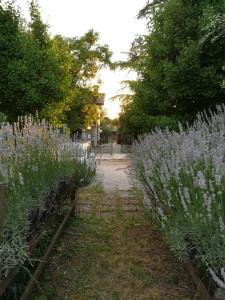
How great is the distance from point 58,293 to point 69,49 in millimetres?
35756

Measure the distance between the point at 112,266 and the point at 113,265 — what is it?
0.11 feet

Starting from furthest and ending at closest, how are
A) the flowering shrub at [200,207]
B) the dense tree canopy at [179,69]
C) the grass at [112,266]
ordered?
the dense tree canopy at [179,69] < the grass at [112,266] < the flowering shrub at [200,207]

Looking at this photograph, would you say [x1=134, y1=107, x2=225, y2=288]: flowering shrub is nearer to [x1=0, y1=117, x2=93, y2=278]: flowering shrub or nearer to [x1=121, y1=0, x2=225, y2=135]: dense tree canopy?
[x1=0, y1=117, x2=93, y2=278]: flowering shrub

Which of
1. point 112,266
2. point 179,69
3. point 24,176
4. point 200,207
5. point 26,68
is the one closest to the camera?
point 200,207

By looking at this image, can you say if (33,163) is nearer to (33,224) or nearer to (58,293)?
(33,224)

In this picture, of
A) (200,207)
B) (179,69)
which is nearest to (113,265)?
(200,207)

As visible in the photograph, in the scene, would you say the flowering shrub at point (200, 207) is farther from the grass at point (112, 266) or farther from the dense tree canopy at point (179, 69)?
the dense tree canopy at point (179, 69)

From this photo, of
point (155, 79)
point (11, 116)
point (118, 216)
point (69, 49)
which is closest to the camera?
point (118, 216)

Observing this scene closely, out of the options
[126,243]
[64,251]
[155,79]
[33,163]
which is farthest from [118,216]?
[155,79]

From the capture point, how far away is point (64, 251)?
5395 mm

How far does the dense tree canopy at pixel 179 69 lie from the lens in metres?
12.6

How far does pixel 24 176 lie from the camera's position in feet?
14.5

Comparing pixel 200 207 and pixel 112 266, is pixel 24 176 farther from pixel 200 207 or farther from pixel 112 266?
pixel 200 207

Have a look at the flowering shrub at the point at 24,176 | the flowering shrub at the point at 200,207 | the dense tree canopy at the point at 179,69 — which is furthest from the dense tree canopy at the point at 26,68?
the flowering shrub at the point at 200,207
